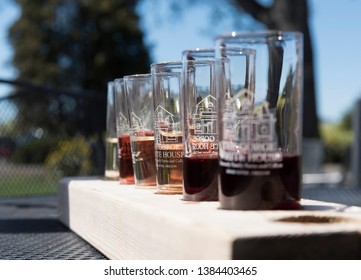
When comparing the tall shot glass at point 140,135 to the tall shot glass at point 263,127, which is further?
the tall shot glass at point 140,135

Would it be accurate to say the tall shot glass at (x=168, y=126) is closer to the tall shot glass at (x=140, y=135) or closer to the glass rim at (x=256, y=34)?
the tall shot glass at (x=140, y=135)

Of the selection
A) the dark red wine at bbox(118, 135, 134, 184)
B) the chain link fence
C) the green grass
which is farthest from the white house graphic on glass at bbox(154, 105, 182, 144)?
the green grass

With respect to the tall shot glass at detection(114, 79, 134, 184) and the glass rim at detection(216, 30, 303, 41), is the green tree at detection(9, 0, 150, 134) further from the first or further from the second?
the glass rim at detection(216, 30, 303, 41)

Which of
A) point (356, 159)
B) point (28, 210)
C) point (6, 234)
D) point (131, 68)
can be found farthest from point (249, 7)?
point (131, 68)

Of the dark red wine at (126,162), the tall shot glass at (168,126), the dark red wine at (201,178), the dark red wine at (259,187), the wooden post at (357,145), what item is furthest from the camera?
the wooden post at (357,145)

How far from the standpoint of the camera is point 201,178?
2.88ft

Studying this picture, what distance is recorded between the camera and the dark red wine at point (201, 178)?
34.2 inches

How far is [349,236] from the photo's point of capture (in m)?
0.62

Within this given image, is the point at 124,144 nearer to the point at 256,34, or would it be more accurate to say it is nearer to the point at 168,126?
the point at 168,126

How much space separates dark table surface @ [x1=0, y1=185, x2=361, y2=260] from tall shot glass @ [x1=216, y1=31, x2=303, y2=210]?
333mm

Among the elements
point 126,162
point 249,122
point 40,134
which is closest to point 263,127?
point 249,122

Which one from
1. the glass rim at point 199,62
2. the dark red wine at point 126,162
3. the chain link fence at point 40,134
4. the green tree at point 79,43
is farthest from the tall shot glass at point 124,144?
the green tree at point 79,43

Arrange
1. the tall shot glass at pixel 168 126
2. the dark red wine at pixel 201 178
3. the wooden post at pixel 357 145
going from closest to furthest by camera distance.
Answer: the dark red wine at pixel 201 178 → the tall shot glass at pixel 168 126 → the wooden post at pixel 357 145

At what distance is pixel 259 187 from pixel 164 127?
0.28 meters
